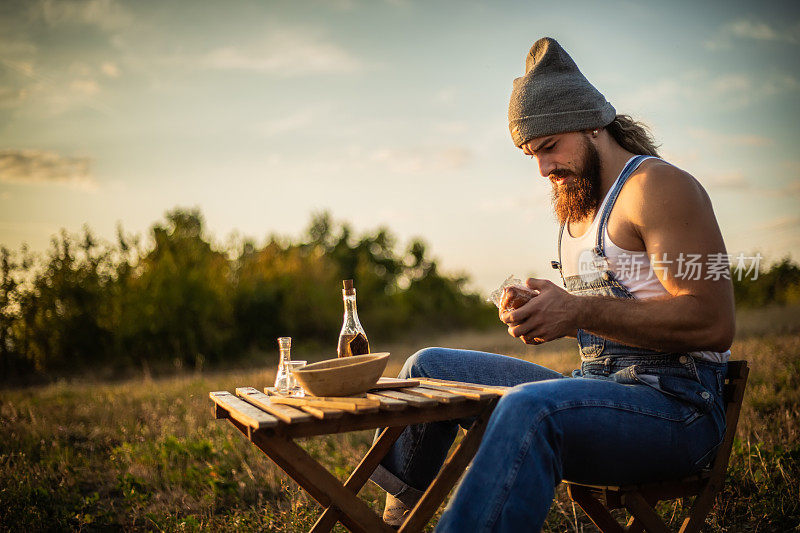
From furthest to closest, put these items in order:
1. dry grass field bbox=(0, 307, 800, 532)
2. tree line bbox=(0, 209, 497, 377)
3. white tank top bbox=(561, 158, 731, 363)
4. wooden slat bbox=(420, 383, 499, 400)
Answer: tree line bbox=(0, 209, 497, 377)
dry grass field bbox=(0, 307, 800, 532)
white tank top bbox=(561, 158, 731, 363)
wooden slat bbox=(420, 383, 499, 400)

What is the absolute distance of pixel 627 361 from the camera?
230 centimetres

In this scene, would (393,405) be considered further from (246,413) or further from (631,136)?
(631,136)

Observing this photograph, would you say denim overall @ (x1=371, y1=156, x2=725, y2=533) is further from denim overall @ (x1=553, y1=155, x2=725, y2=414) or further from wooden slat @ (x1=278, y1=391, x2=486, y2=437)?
A: wooden slat @ (x1=278, y1=391, x2=486, y2=437)

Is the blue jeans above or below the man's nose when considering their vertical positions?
below

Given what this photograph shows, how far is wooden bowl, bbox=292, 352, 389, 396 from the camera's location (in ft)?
6.77

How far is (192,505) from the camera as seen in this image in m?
3.82

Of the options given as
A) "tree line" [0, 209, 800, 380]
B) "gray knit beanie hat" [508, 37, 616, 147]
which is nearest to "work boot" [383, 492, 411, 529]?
"gray knit beanie hat" [508, 37, 616, 147]

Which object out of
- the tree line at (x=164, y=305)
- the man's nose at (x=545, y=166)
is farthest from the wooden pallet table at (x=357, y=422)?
the tree line at (x=164, y=305)

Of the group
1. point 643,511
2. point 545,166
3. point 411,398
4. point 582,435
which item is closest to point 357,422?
point 411,398

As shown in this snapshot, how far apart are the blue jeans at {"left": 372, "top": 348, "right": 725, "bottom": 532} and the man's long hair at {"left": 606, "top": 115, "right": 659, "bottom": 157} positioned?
0.92 m

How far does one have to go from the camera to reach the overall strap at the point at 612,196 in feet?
7.52

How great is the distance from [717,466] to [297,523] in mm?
2119

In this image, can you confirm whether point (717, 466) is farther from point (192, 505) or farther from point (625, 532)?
point (192, 505)

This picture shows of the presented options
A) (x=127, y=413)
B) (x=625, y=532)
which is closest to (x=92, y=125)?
(x=127, y=413)
